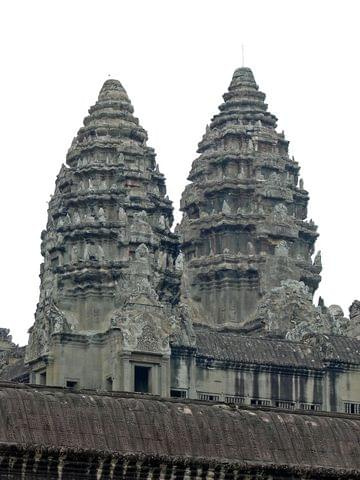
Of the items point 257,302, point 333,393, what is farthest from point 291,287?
point 333,393

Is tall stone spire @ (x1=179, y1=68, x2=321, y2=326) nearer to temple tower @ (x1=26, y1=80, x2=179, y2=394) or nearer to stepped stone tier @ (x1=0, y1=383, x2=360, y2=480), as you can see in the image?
temple tower @ (x1=26, y1=80, x2=179, y2=394)

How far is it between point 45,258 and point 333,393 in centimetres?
1954

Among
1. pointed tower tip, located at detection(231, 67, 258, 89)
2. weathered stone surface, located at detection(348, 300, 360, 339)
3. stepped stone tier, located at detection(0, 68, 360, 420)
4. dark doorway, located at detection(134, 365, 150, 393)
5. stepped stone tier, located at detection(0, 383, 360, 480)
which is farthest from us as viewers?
pointed tower tip, located at detection(231, 67, 258, 89)

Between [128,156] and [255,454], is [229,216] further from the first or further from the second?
[255,454]

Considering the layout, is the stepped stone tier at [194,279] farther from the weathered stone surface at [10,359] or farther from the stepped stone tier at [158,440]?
the stepped stone tier at [158,440]

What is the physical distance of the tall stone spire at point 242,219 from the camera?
10650cm

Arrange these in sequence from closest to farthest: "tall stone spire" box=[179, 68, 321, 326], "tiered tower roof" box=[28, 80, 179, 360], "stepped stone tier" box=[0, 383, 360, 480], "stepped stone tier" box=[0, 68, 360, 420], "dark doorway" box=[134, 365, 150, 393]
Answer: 1. "stepped stone tier" box=[0, 383, 360, 480]
2. "dark doorway" box=[134, 365, 150, 393]
3. "stepped stone tier" box=[0, 68, 360, 420]
4. "tiered tower roof" box=[28, 80, 179, 360]
5. "tall stone spire" box=[179, 68, 321, 326]

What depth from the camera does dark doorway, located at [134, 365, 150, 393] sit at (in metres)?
91.2

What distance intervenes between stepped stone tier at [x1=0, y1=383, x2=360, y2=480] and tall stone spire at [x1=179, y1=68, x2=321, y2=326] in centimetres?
5266

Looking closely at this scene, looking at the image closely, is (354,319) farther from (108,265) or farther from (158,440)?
(158,440)

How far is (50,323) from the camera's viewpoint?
93500mm

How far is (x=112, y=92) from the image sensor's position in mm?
103438

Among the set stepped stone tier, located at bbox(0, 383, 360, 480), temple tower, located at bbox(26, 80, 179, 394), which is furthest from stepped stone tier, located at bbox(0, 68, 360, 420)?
stepped stone tier, located at bbox(0, 383, 360, 480)

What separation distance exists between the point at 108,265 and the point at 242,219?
1500cm
